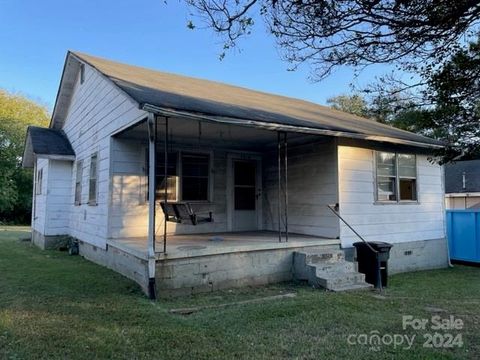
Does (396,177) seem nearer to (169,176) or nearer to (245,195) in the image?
(245,195)

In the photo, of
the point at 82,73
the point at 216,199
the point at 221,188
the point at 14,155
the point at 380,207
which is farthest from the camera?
the point at 14,155

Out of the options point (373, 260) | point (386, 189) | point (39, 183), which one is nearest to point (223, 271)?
point (373, 260)

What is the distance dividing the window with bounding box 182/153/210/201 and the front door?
883mm

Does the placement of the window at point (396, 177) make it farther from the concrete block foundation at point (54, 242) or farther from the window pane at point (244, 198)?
the concrete block foundation at point (54, 242)

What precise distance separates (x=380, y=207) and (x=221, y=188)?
395 cm

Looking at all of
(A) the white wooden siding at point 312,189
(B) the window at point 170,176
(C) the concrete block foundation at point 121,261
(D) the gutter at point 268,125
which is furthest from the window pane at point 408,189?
(C) the concrete block foundation at point 121,261

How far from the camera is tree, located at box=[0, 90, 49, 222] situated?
84.1 ft

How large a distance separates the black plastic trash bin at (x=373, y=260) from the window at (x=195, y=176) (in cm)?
415

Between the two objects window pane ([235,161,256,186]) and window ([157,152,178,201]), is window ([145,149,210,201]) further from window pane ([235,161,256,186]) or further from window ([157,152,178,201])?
window pane ([235,161,256,186])

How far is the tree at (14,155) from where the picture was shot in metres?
25.6

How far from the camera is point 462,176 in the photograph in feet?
76.1

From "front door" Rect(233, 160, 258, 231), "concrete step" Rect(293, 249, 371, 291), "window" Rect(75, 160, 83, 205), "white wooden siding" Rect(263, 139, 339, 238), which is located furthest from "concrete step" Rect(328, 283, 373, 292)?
"window" Rect(75, 160, 83, 205)

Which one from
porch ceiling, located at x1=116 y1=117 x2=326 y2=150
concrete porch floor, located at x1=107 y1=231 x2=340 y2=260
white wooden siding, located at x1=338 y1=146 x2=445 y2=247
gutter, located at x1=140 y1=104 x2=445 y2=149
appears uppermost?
porch ceiling, located at x1=116 y1=117 x2=326 y2=150

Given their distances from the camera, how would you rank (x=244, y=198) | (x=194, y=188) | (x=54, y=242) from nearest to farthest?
(x=194, y=188), (x=244, y=198), (x=54, y=242)
